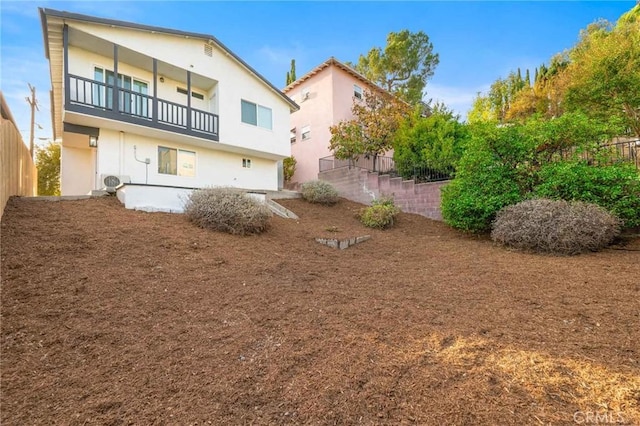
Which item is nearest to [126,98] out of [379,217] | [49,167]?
[379,217]

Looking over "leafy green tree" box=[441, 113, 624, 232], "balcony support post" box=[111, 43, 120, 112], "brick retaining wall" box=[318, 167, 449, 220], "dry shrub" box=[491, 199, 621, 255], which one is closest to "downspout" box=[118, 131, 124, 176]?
"balcony support post" box=[111, 43, 120, 112]

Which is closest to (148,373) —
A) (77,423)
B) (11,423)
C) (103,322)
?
(77,423)

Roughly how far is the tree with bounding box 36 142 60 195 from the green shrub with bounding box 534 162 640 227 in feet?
86.4

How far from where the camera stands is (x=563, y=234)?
19.5 ft

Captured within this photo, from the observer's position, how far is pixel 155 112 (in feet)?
35.3

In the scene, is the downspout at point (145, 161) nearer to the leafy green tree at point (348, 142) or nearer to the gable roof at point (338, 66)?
the leafy green tree at point (348, 142)

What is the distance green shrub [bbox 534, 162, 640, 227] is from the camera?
6.39 m

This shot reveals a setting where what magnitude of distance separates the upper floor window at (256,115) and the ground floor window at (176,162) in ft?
9.70

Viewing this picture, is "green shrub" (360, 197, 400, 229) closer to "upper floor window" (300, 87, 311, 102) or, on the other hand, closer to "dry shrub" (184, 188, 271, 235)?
"dry shrub" (184, 188, 271, 235)

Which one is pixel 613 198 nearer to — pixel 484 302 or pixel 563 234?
pixel 563 234

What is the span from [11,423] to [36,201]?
6664 millimetres

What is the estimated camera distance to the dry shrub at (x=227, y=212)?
22.6 ft

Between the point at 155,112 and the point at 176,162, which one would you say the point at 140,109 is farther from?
the point at 176,162
